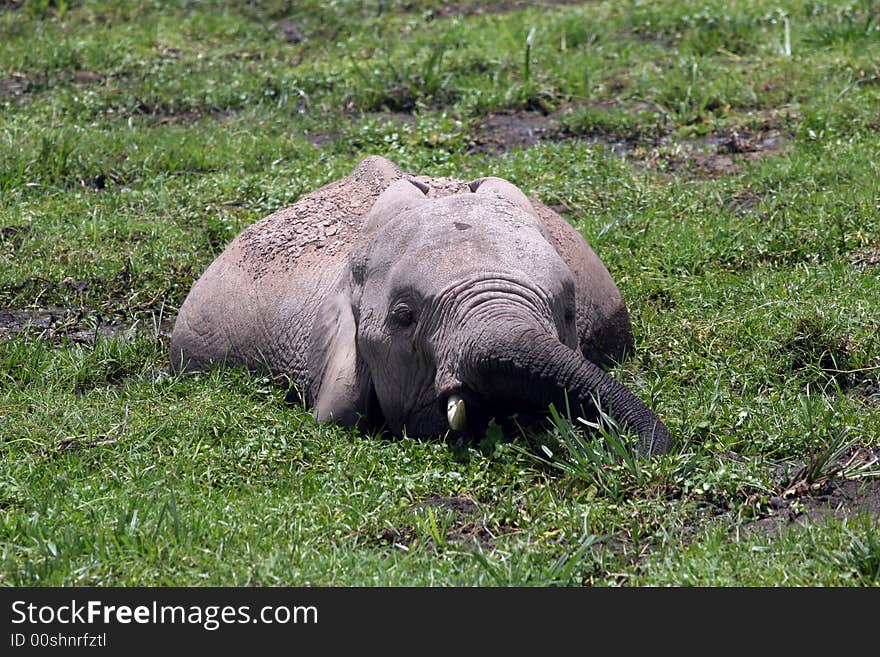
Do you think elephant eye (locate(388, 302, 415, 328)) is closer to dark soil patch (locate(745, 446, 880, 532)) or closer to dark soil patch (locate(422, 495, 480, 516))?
dark soil patch (locate(422, 495, 480, 516))

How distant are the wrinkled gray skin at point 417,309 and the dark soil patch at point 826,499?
489 millimetres

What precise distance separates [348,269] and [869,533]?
2.75 meters

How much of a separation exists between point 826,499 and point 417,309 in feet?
5.76

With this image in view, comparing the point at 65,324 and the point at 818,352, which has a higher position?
the point at 818,352

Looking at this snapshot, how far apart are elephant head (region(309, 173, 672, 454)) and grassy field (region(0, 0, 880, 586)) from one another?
178 mm

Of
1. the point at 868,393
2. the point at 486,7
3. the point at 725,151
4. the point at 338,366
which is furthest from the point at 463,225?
the point at 486,7

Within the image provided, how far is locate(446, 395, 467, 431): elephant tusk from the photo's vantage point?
223 inches

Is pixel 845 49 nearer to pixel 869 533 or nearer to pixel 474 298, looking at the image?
pixel 474 298

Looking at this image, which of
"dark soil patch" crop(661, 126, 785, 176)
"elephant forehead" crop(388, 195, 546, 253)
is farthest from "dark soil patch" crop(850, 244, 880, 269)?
"elephant forehead" crop(388, 195, 546, 253)

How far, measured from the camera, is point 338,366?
634cm

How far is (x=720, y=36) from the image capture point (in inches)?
477

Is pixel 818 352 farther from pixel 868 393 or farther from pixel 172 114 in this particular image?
pixel 172 114

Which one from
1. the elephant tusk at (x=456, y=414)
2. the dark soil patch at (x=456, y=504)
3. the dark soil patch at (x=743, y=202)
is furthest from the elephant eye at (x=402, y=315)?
the dark soil patch at (x=743, y=202)

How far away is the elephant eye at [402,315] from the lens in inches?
237
